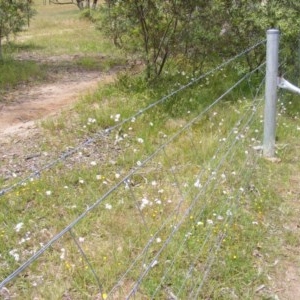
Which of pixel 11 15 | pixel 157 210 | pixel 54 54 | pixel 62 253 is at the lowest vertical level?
pixel 62 253

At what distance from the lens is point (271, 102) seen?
3951mm

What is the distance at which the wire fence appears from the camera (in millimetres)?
2729

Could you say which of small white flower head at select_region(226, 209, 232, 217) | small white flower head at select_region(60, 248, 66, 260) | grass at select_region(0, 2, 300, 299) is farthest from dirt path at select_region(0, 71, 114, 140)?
small white flower head at select_region(226, 209, 232, 217)

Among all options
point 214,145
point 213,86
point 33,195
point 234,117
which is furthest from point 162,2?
point 33,195

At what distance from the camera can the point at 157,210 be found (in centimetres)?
A: 341

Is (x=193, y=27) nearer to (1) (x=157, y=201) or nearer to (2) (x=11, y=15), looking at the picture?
(1) (x=157, y=201)

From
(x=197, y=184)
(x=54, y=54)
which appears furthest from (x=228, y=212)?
(x=54, y=54)

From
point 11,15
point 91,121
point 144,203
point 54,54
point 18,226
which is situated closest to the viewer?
point 18,226

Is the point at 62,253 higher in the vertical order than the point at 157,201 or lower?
lower

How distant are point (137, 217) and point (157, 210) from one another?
162mm

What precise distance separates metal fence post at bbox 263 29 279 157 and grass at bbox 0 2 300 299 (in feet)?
0.53

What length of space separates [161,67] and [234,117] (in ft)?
5.63

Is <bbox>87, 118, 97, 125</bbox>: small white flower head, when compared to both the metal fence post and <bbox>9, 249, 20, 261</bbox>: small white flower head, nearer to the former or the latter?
the metal fence post

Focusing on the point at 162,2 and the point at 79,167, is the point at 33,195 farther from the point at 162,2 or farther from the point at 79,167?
the point at 162,2
